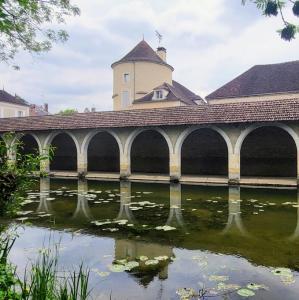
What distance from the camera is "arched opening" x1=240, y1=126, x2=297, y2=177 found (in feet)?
Result: 58.6

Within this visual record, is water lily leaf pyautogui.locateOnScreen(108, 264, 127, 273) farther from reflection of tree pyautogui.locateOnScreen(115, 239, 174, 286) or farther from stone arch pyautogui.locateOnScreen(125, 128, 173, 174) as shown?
stone arch pyautogui.locateOnScreen(125, 128, 173, 174)

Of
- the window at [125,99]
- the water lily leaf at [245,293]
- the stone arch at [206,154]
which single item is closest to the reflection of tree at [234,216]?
the water lily leaf at [245,293]

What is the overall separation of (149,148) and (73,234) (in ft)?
48.1

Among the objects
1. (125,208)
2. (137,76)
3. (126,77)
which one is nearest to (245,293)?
(125,208)

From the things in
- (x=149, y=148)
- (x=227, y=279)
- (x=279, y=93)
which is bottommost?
(x=227, y=279)

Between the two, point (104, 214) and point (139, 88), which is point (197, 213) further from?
point (139, 88)

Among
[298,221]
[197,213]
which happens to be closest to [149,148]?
[197,213]

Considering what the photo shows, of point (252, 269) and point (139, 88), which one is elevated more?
point (139, 88)

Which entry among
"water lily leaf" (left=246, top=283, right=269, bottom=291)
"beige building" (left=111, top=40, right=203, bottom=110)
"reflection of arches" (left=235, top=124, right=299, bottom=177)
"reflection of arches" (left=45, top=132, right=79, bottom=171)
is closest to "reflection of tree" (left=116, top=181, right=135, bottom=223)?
"water lily leaf" (left=246, top=283, right=269, bottom=291)

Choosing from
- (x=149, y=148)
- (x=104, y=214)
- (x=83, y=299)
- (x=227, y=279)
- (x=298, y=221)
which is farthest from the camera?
(x=149, y=148)

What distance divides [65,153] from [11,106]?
21.5 metres

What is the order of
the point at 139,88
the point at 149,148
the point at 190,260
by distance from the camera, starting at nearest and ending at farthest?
the point at 190,260
the point at 149,148
the point at 139,88

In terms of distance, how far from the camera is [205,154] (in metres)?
19.8

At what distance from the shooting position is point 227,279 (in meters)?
4.51
